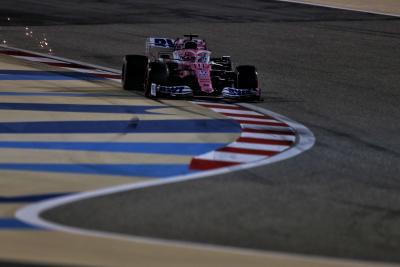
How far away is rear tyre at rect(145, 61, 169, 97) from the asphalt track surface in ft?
5.22

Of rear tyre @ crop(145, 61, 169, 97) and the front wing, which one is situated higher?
rear tyre @ crop(145, 61, 169, 97)

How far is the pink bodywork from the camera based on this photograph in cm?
1588

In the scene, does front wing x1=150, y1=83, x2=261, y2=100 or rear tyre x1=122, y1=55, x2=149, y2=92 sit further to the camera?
rear tyre x1=122, y1=55, x2=149, y2=92

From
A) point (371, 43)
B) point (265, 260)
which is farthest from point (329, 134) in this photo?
point (371, 43)

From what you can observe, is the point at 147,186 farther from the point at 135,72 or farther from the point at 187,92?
the point at 135,72

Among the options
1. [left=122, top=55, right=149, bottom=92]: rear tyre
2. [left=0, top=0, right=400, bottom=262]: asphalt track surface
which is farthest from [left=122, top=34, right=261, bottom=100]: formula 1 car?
[left=0, top=0, right=400, bottom=262]: asphalt track surface

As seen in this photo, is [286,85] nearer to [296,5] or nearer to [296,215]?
[296,215]

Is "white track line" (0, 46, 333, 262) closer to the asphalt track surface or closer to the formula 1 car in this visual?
the asphalt track surface

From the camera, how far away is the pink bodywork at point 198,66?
15.9 m

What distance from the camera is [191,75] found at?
627 inches

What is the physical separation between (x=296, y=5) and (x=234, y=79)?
15.5m

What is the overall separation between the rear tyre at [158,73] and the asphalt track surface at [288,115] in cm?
159

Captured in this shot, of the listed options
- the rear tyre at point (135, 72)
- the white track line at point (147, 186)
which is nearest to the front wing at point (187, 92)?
the rear tyre at point (135, 72)

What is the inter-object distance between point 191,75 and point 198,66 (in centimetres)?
16
